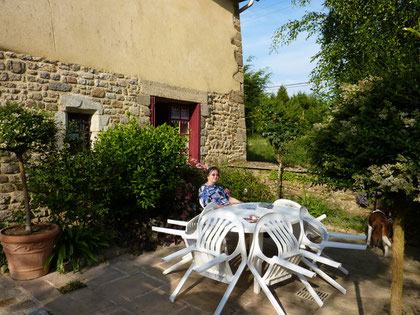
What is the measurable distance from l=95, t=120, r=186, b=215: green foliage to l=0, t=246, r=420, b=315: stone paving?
3.24 ft

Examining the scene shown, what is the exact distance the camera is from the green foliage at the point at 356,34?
23.2 ft

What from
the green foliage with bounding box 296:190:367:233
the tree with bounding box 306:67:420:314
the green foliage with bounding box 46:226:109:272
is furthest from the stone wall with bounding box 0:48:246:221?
the tree with bounding box 306:67:420:314

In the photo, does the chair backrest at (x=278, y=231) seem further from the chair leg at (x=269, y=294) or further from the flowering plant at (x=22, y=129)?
the flowering plant at (x=22, y=129)

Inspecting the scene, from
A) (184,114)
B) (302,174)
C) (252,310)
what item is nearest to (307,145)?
(252,310)

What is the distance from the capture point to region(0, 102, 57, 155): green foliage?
321cm

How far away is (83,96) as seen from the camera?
5.34 metres

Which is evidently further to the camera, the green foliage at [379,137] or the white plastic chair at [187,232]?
the white plastic chair at [187,232]

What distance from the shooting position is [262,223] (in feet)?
9.42

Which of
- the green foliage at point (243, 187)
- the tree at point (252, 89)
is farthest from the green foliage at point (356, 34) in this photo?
the tree at point (252, 89)

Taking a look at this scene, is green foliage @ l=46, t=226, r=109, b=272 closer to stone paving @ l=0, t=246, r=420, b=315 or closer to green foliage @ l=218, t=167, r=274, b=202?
stone paving @ l=0, t=246, r=420, b=315

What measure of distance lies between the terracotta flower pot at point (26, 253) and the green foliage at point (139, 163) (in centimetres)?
111

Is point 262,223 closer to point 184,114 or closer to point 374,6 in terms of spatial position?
point 184,114

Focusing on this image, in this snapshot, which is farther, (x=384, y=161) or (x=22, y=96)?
(x=22, y=96)

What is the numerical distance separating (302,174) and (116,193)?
13.3 ft
